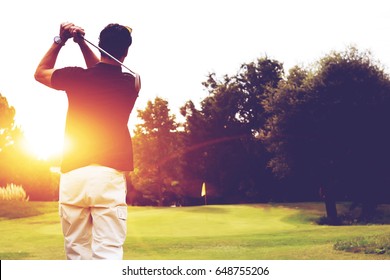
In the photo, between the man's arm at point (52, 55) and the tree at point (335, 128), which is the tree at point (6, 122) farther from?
the man's arm at point (52, 55)

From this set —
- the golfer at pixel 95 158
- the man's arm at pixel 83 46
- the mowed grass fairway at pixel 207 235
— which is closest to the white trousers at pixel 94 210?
the golfer at pixel 95 158

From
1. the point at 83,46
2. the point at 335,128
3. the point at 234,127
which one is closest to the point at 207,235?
the point at 335,128

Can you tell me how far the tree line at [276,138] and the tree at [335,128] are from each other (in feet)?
0.10

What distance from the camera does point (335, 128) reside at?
18141mm

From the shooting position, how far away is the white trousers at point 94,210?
3.42 m

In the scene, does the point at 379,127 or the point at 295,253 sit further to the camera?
the point at 379,127

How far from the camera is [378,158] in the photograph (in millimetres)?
17578

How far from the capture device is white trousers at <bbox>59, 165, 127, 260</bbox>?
3422 mm

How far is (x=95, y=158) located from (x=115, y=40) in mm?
772

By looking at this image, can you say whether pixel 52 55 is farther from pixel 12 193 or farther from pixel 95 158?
pixel 12 193
